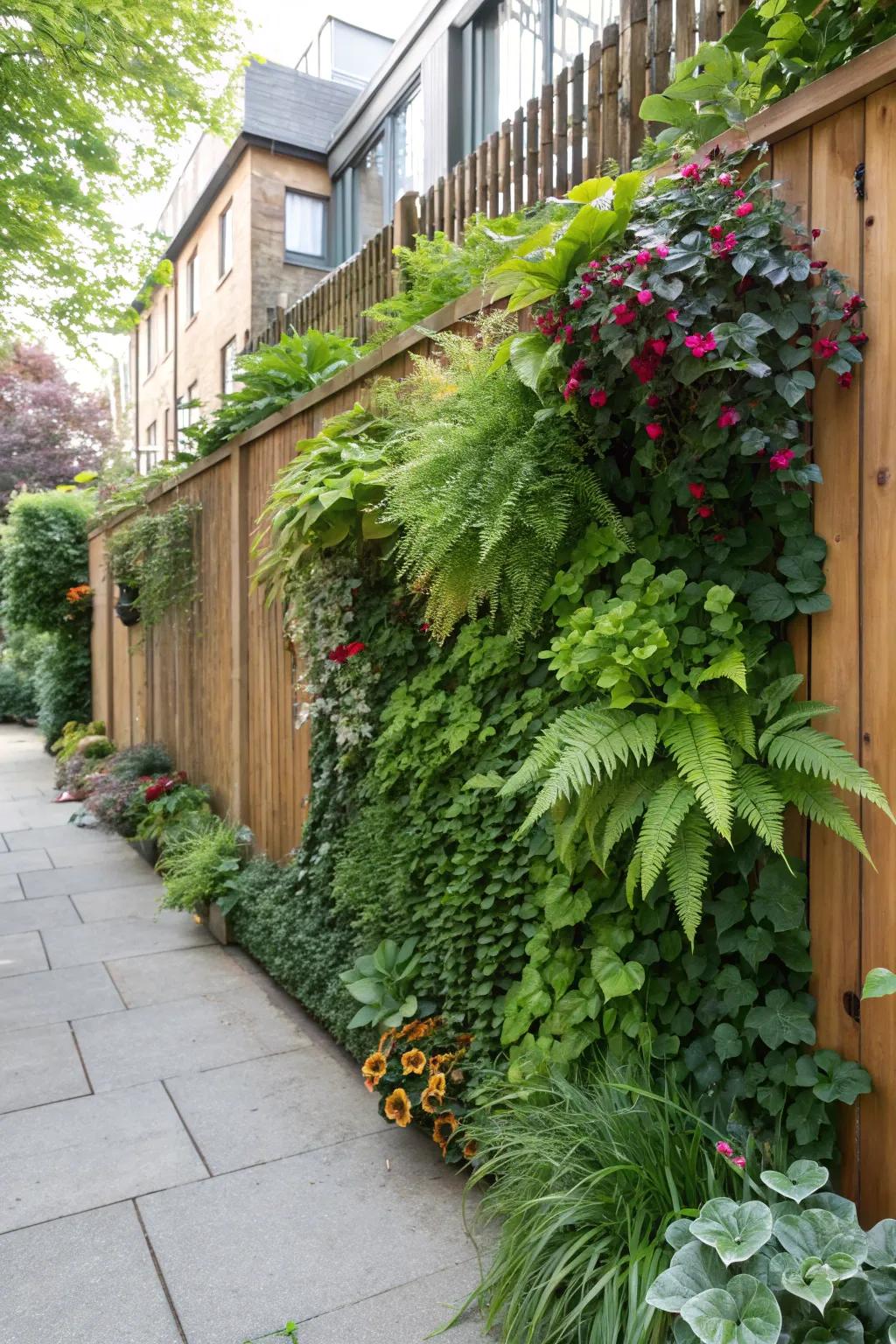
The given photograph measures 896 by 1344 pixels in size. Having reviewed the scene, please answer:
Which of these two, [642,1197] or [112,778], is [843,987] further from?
[112,778]

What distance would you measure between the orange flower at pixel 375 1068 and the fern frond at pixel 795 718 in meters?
1.65

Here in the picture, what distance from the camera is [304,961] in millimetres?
3803

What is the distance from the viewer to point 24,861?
657 cm

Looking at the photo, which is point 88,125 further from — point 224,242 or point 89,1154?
point 224,242

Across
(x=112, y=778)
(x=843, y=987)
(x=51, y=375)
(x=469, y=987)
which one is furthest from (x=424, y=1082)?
(x=51, y=375)

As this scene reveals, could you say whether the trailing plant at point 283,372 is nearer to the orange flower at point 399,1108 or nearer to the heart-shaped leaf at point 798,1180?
the orange flower at point 399,1108

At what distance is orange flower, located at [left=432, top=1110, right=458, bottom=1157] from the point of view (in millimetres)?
2611

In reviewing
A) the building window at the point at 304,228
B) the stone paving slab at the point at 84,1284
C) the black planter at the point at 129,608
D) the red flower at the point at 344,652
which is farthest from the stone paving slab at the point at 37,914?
the building window at the point at 304,228

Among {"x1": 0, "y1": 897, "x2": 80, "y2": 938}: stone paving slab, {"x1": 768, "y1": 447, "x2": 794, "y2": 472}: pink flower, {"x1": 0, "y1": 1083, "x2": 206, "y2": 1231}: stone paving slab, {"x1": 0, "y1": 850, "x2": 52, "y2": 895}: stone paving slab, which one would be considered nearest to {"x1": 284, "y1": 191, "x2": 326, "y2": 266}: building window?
{"x1": 0, "y1": 850, "x2": 52, "y2": 895}: stone paving slab

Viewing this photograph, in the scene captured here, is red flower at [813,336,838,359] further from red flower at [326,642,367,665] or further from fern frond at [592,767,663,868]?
red flower at [326,642,367,665]

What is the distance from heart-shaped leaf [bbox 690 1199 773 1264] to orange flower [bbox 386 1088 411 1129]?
124cm

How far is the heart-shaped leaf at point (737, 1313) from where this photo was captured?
1418 mm

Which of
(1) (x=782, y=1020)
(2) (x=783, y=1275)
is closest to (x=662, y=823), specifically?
(1) (x=782, y=1020)

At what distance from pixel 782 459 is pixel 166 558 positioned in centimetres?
543
